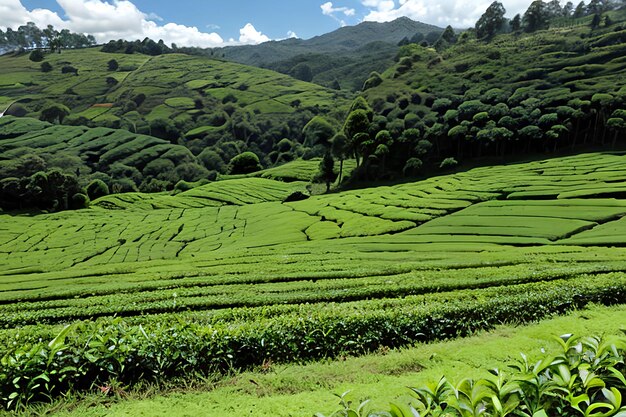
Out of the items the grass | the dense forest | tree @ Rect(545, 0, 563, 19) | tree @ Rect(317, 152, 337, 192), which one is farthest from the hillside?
the grass

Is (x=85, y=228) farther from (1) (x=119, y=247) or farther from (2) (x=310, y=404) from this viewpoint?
(2) (x=310, y=404)

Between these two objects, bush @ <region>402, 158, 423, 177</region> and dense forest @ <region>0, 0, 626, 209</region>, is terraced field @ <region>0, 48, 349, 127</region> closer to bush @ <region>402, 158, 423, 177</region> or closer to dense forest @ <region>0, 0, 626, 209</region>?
dense forest @ <region>0, 0, 626, 209</region>

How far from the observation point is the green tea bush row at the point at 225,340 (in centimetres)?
692

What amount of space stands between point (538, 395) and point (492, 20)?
17212 cm

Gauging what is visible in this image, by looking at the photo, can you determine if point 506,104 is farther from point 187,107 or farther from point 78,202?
point 187,107

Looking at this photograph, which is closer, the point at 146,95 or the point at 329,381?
the point at 329,381

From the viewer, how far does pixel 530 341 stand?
28.0 ft

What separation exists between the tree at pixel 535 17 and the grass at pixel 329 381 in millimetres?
163995

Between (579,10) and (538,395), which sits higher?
(579,10)

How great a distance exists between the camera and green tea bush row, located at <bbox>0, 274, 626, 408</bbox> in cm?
692

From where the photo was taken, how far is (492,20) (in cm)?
14438

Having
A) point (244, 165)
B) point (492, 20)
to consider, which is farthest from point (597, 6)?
point (244, 165)

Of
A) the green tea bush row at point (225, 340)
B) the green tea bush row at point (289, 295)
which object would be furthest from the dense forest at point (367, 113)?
the green tea bush row at point (225, 340)

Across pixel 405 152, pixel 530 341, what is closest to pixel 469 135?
pixel 405 152
